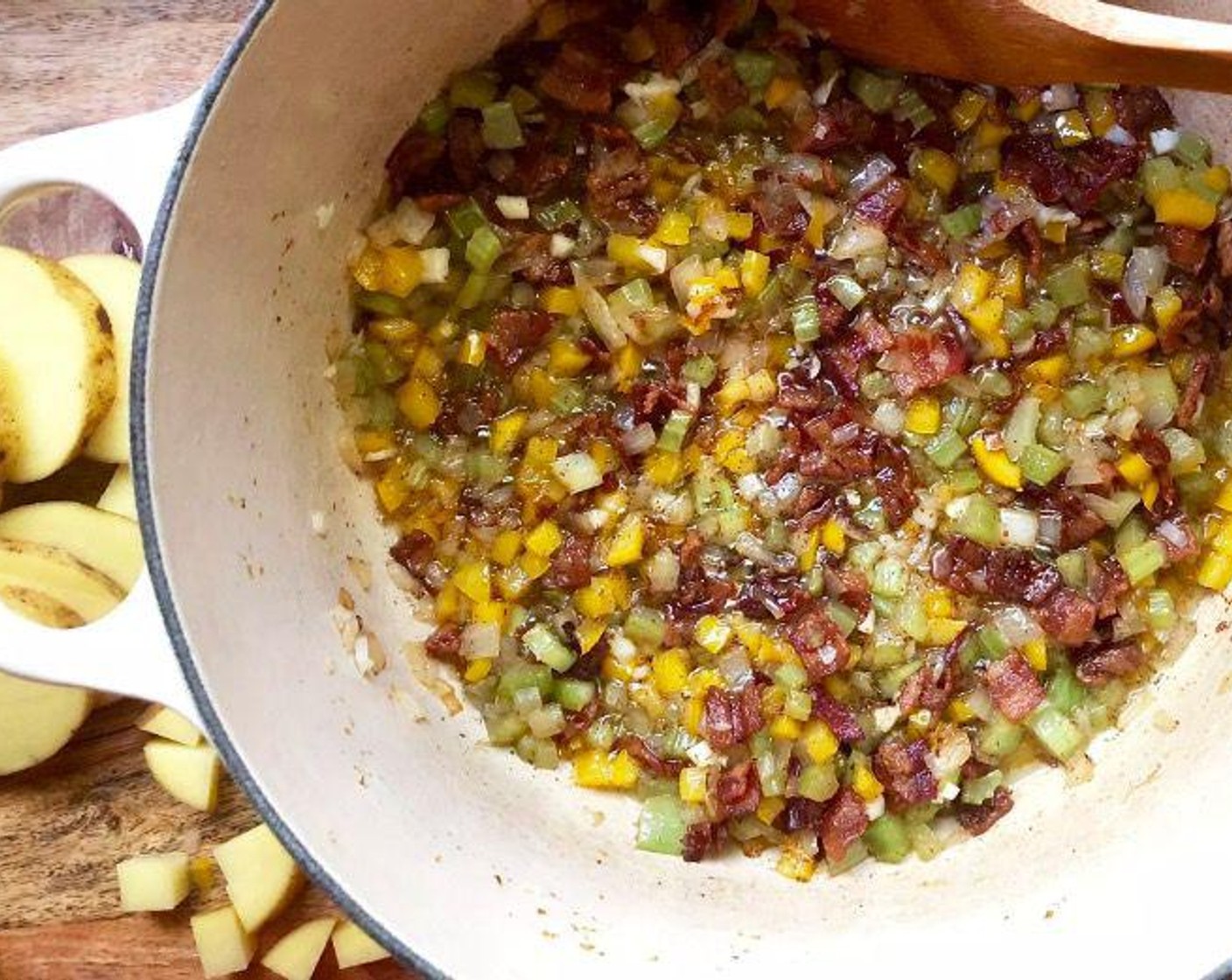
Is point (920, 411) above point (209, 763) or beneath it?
above

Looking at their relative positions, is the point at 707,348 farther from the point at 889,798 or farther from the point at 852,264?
the point at 889,798

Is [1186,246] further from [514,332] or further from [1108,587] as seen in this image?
[514,332]

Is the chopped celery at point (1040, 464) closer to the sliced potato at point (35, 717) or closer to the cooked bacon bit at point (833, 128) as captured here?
the cooked bacon bit at point (833, 128)

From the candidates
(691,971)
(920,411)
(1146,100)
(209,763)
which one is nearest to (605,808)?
(691,971)

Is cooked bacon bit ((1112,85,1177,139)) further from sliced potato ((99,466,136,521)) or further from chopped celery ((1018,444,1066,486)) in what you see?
sliced potato ((99,466,136,521))

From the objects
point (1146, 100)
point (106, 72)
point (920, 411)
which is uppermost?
point (106, 72)

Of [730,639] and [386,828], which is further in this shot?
[730,639]
